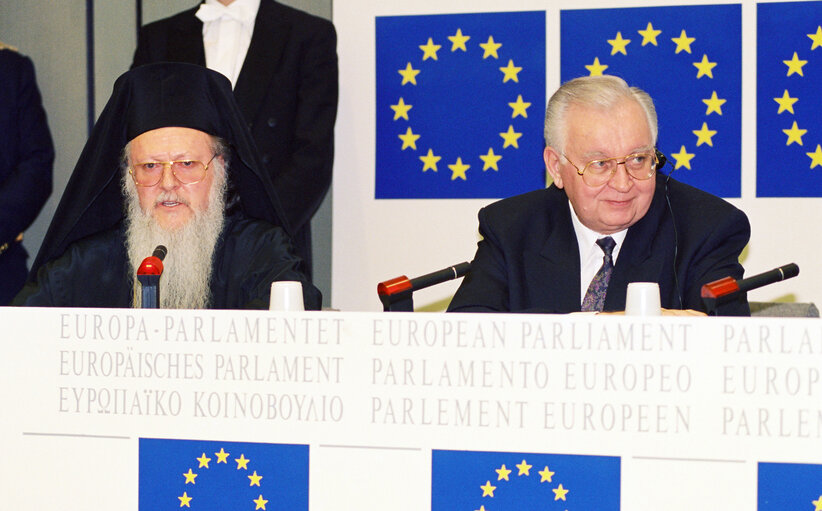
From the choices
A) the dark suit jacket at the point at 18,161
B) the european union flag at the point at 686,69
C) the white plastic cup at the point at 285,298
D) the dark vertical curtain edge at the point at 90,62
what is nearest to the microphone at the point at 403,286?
the white plastic cup at the point at 285,298

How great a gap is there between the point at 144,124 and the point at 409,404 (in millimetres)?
1786

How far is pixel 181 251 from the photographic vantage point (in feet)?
10.6

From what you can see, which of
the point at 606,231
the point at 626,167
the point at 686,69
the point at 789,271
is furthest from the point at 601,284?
the point at 686,69

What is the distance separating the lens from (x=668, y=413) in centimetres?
166

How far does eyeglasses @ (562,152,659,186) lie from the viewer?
2.90 metres

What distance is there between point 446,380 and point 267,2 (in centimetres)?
317

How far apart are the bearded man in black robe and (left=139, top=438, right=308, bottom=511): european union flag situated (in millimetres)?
1285

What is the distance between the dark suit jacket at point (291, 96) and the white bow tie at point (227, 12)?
7cm

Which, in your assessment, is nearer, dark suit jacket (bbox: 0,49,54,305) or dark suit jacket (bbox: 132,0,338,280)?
dark suit jacket (bbox: 132,0,338,280)

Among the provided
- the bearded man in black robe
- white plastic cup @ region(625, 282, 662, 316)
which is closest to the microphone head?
white plastic cup @ region(625, 282, 662, 316)

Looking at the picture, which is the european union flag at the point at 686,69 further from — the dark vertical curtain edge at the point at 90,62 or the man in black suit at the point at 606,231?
the dark vertical curtain edge at the point at 90,62

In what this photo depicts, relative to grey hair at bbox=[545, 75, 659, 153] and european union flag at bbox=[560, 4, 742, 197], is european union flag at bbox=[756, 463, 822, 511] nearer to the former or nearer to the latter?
grey hair at bbox=[545, 75, 659, 153]

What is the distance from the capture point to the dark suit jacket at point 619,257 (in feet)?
9.35

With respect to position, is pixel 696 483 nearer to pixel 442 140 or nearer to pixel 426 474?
pixel 426 474
